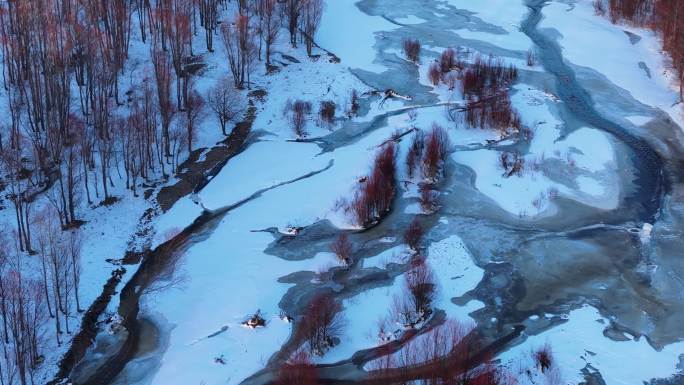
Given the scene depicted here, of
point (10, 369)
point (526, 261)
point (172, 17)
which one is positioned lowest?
point (10, 369)

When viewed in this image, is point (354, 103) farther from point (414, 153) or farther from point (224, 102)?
point (224, 102)

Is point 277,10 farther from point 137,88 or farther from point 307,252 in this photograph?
point 307,252

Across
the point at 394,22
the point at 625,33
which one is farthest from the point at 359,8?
the point at 625,33

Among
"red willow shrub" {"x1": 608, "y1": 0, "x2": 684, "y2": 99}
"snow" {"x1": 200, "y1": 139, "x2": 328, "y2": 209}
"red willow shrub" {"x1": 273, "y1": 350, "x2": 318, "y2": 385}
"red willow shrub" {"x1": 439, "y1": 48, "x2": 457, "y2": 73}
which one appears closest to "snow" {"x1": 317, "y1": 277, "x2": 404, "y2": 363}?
"red willow shrub" {"x1": 273, "y1": 350, "x2": 318, "y2": 385}

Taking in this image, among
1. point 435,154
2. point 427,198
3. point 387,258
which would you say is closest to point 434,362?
point 387,258

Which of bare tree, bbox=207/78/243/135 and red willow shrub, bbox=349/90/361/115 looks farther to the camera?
red willow shrub, bbox=349/90/361/115

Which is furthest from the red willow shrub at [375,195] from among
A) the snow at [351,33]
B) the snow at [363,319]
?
the snow at [351,33]

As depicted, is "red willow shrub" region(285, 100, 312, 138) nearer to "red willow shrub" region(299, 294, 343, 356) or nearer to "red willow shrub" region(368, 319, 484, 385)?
"red willow shrub" region(299, 294, 343, 356)
